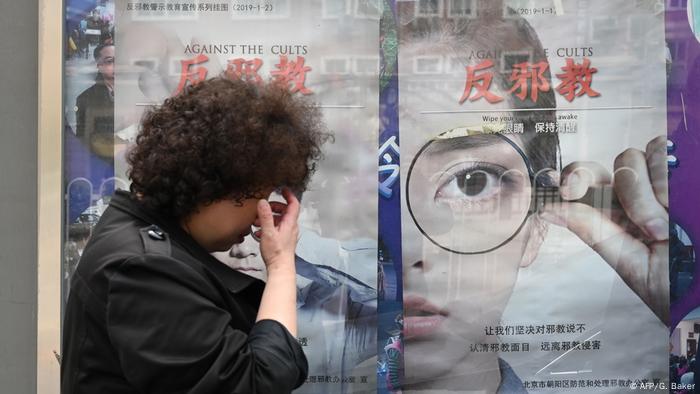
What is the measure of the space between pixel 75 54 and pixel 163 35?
1.11 ft

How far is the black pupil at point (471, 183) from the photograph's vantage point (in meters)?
2.56

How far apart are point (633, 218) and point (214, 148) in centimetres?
171

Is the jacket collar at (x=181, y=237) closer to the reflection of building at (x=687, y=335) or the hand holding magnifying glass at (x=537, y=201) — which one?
the hand holding magnifying glass at (x=537, y=201)

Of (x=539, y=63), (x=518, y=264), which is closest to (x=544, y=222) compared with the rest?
(x=518, y=264)

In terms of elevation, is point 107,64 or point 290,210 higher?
point 107,64

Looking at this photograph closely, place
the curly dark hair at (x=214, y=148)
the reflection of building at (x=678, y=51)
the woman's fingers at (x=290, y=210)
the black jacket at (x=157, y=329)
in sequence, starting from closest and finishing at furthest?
the black jacket at (x=157, y=329) < the curly dark hair at (x=214, y=148) < the woman's fingers at (x=290, y=210) < the reflection of building at (x=678, y=51)

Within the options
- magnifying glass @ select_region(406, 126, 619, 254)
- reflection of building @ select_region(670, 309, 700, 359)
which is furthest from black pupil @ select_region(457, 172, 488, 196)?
reflection of building @ select_region(670, 309, 700, 359)

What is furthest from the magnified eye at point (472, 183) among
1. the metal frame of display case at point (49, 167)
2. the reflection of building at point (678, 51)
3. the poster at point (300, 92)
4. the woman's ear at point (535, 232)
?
the metal frame of display case at point (49, 167)

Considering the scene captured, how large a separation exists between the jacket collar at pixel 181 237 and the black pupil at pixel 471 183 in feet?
3.94

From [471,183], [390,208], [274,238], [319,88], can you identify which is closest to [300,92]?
[319,88]

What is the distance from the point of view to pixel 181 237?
1525 mm

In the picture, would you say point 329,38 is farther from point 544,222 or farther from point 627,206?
point 627,206

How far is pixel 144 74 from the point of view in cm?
258

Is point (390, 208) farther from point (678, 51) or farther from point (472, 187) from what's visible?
point (678, 51)
